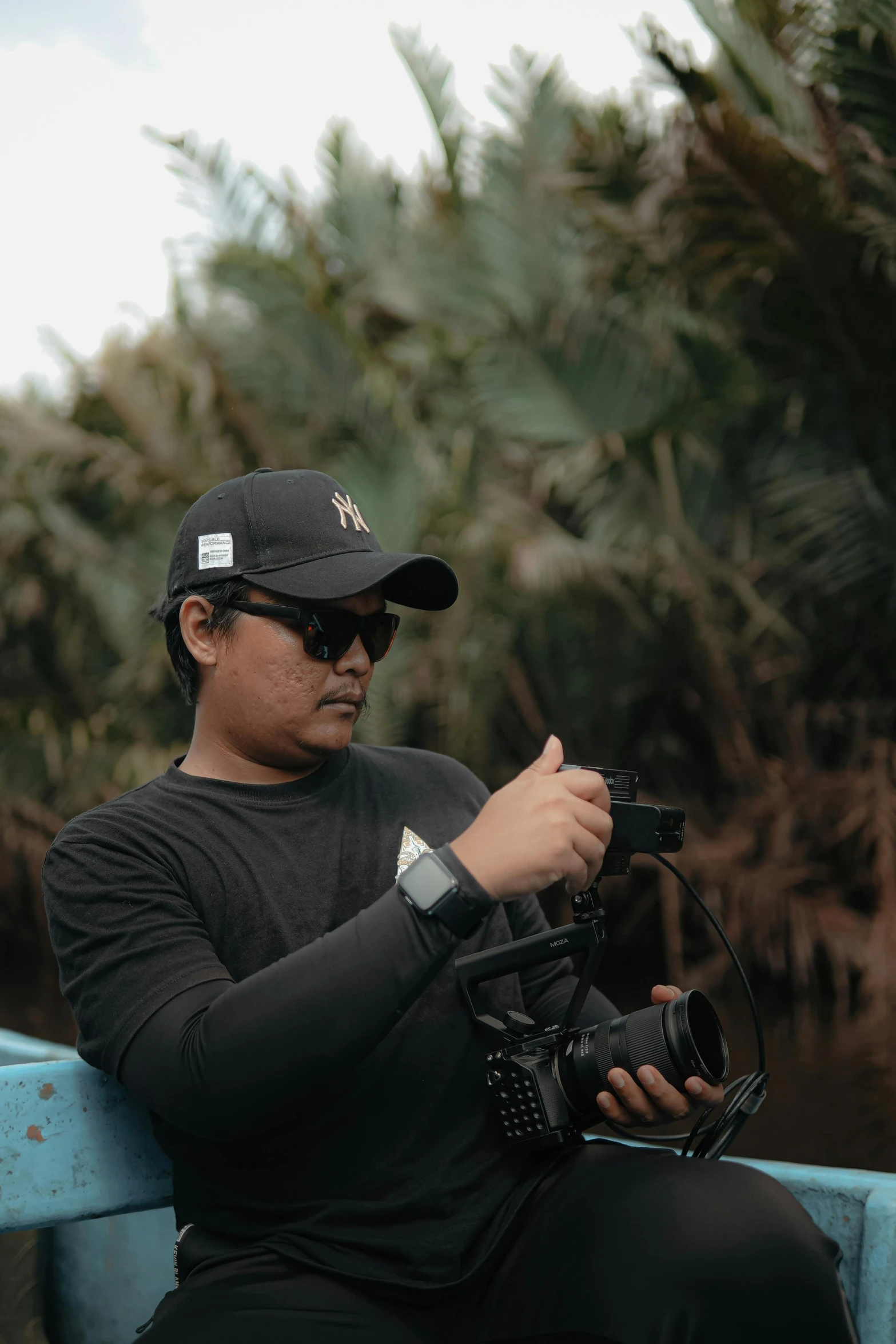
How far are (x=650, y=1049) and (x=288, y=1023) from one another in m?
0.51

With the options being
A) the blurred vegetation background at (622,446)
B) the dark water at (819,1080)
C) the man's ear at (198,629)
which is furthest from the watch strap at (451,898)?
the blurred vegetation background at (622,446)

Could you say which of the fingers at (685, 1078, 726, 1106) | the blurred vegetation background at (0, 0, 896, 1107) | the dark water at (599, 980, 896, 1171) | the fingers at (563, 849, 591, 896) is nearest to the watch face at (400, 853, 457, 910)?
the fingers at (563, 849, 591, 896)

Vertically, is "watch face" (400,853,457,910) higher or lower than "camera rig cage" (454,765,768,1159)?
higher

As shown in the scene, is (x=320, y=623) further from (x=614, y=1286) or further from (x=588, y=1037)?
(x=614, y=1286)

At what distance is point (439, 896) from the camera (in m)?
1.53

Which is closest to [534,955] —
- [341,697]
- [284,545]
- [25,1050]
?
[341,697]

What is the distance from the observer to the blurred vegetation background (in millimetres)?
5727

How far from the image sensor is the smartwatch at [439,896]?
1.53 metres

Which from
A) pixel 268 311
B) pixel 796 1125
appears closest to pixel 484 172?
pixel 268 311

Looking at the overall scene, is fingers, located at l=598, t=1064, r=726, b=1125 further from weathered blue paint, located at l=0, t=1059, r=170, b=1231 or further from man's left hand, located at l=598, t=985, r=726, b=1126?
weathered blue paint, located at l=0, t=1059, r=170, b=1231

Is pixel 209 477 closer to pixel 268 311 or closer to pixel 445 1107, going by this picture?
pixel 268 311

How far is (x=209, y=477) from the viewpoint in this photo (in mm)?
8047

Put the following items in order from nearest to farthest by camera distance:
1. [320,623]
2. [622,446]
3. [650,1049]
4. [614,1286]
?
[614,1286], [650,1049], [320,623], [622,446]

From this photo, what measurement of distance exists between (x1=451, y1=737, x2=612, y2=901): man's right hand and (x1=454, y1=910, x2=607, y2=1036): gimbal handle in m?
0.09
